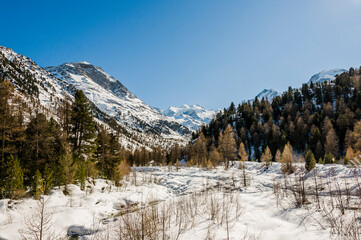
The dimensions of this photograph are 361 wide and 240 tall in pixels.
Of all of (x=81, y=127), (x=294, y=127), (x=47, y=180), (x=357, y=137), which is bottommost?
(x=47, y=180)

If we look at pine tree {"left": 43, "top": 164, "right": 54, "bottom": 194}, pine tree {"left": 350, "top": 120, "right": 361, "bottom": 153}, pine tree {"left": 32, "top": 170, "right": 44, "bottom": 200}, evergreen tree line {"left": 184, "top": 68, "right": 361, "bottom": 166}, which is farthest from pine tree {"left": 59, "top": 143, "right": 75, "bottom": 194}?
pine tree {"left": 350, "top": 120, "right": 361, "bottom": 153}

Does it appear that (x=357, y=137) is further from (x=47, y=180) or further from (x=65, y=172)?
(x=47, y=180)

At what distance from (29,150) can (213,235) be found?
19265mm

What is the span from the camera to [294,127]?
8250 cm

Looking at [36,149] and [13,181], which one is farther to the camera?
[36,149]

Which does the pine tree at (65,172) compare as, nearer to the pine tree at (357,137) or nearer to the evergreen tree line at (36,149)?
the evergreen tree line at (36,149)

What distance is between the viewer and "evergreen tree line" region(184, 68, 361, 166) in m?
65.1

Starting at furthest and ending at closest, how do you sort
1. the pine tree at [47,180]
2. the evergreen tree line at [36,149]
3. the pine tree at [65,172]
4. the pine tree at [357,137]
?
the pine tree at [357,137] < the pine tree at [65,172] < the pine tree at [47,180] < the evergreen tree line at [36,149]

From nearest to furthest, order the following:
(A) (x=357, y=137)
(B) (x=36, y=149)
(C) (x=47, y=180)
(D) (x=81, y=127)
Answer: (C) (x=47, y=180) < (B) (x=36, y=149) < (D) (x=81, y=127) < (A) (x=357, y=137)

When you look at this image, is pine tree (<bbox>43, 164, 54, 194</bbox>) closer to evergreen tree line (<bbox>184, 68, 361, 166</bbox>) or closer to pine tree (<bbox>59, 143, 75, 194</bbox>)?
pine tree (<bbox>59, 143, 75, 194</bbox>)

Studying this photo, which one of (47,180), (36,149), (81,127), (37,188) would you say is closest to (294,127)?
(81,127)

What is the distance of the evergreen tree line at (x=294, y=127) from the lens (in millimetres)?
65125

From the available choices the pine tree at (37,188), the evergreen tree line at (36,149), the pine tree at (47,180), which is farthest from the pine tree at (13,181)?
the pine tree at (47,180)

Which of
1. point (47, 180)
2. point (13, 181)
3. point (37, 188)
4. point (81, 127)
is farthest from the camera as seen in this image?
point (81, 127)
